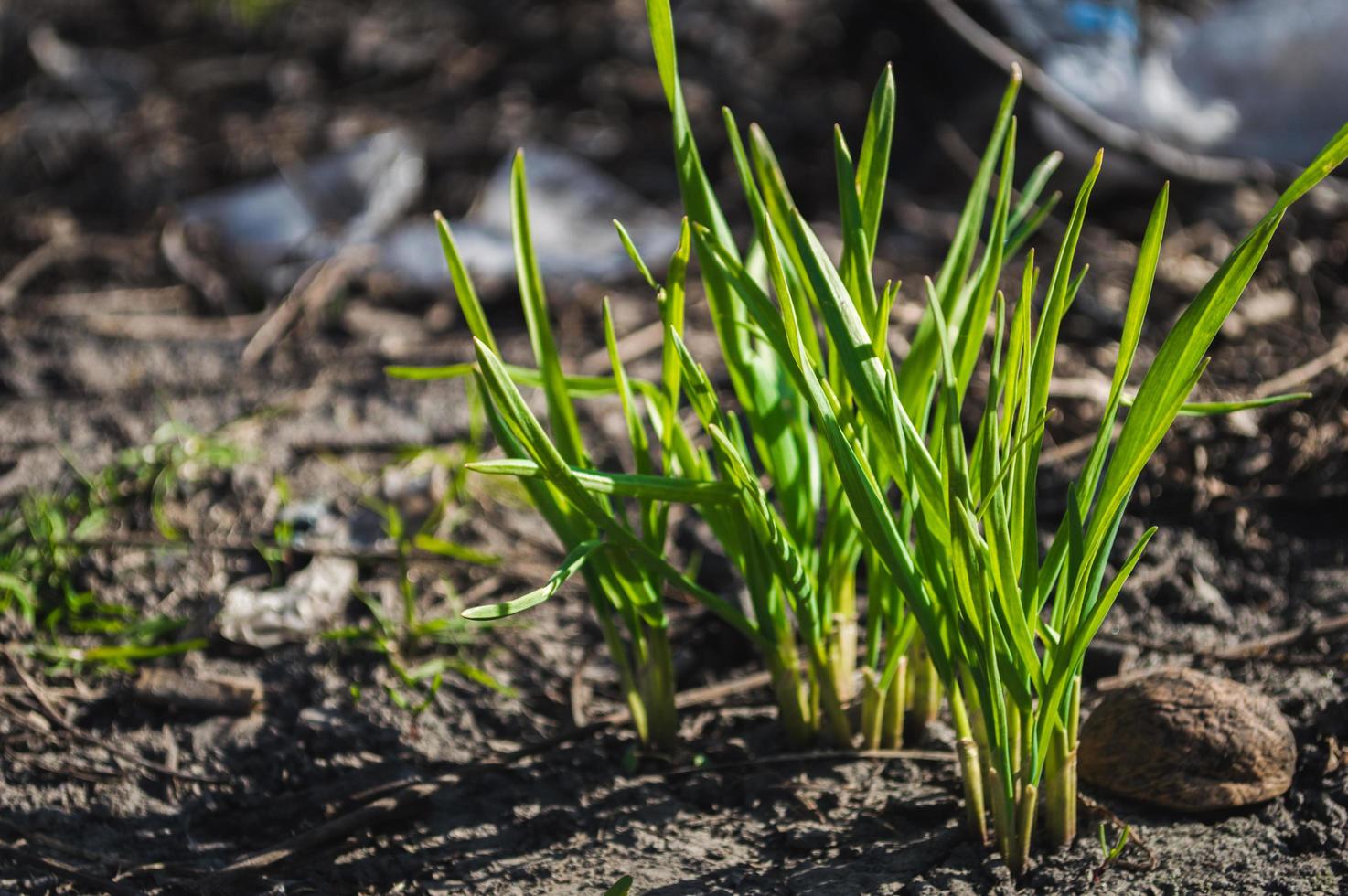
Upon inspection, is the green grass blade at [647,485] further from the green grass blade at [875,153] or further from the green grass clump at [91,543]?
the green grass clump at [91,543]

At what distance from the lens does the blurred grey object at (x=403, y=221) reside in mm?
2494

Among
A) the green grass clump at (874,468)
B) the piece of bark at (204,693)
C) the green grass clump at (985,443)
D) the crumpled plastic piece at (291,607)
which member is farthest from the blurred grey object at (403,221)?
the green grass clump at (985,443)

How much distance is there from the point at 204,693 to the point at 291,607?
0.17 metres

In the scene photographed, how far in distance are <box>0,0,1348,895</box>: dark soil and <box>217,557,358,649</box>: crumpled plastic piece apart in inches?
1.0

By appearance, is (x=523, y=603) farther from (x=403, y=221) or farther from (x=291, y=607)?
(x=403, y=221)

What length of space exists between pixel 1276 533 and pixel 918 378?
0.68 m

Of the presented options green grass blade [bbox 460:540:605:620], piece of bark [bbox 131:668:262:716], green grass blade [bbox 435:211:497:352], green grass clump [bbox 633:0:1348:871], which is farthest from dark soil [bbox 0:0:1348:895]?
green grass blade [bbox 435:211:497:352]

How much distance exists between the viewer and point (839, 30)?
3082 mm

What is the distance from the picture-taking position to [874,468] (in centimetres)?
102

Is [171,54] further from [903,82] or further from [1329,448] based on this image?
[1329,448]

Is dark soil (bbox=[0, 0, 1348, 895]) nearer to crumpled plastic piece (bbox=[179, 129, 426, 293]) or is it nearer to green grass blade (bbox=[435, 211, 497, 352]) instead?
crumpled plastic piece (bbox=[179, 129, 426, 293])

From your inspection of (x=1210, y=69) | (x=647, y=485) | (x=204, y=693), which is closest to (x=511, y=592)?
(x=204, y=693)

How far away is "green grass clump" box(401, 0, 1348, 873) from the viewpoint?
2.73 ft

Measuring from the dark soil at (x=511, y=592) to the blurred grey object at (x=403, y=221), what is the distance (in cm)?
9
